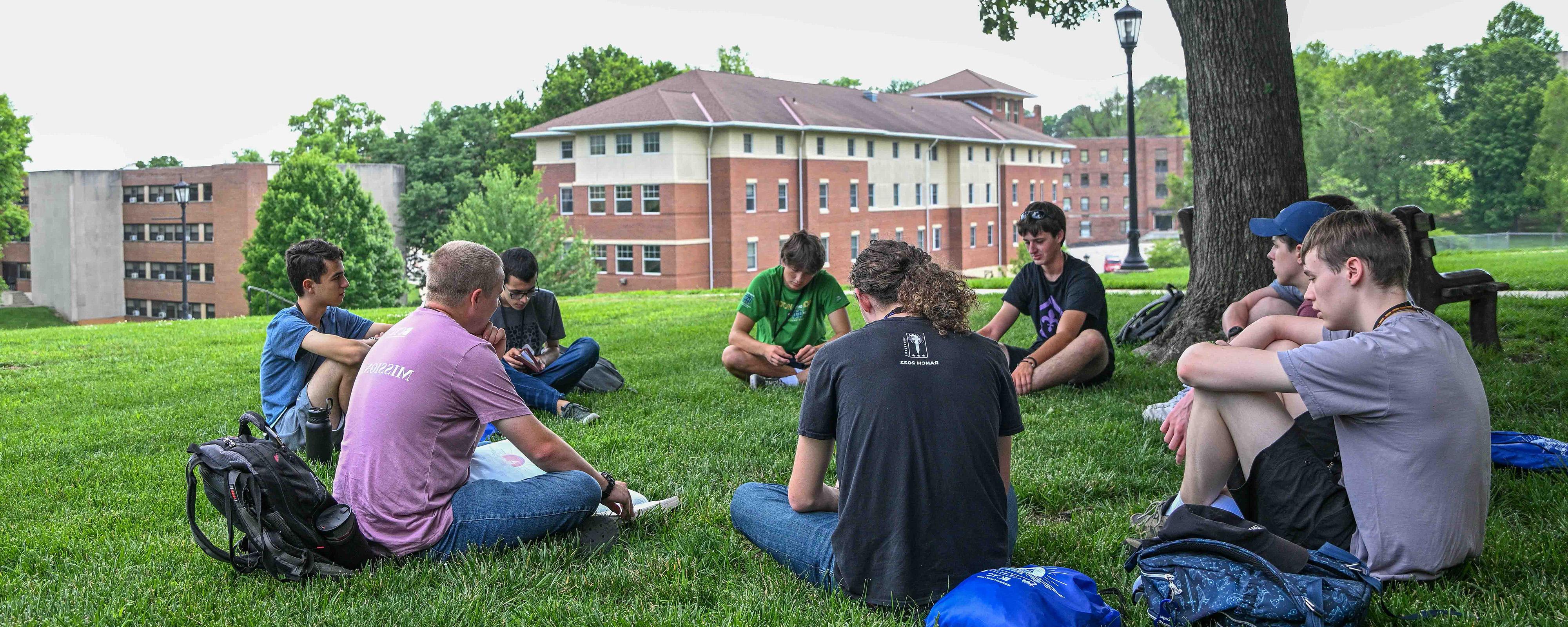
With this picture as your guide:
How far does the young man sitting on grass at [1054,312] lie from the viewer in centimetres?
757

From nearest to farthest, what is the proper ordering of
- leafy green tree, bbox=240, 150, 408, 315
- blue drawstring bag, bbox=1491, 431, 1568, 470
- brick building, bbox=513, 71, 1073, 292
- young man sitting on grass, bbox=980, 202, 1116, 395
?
blue drawstring bag, bbox=1491, 431, 1568, 470, young man sitting on grass, bbox=980, 202, 1116, 395, brick building, bbox=513, 71, 1073, 292, leafy green tree, bbox=240, 150, 408, 315

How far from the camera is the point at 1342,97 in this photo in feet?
274

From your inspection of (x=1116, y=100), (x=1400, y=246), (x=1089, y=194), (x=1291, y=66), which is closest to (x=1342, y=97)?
(x=1089, y=194)

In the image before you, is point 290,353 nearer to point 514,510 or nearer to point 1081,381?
point 514,510

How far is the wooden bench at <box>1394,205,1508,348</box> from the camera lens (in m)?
8.55

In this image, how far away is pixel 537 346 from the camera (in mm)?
8438

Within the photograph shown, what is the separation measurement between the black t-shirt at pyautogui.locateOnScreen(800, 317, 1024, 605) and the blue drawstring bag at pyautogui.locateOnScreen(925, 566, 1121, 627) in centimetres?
18

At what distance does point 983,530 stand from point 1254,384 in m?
1.03

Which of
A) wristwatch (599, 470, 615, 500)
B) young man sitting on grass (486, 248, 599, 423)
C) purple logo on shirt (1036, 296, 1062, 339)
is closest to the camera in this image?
wristwatch (599, 470, 615, 500)

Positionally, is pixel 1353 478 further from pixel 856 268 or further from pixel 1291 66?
pixel 1291 66

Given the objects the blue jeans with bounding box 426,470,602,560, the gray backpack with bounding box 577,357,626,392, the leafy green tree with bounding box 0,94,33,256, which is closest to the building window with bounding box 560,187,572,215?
the leafy green tree with bounding box 0,94,33,256

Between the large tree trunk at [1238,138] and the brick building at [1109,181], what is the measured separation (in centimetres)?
9539

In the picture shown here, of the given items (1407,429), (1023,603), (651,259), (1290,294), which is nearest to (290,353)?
(1023,603)

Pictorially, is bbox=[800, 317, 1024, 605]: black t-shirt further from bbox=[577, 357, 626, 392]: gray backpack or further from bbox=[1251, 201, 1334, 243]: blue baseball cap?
bbox=[577, 357, 626, 392]: gray backpack
